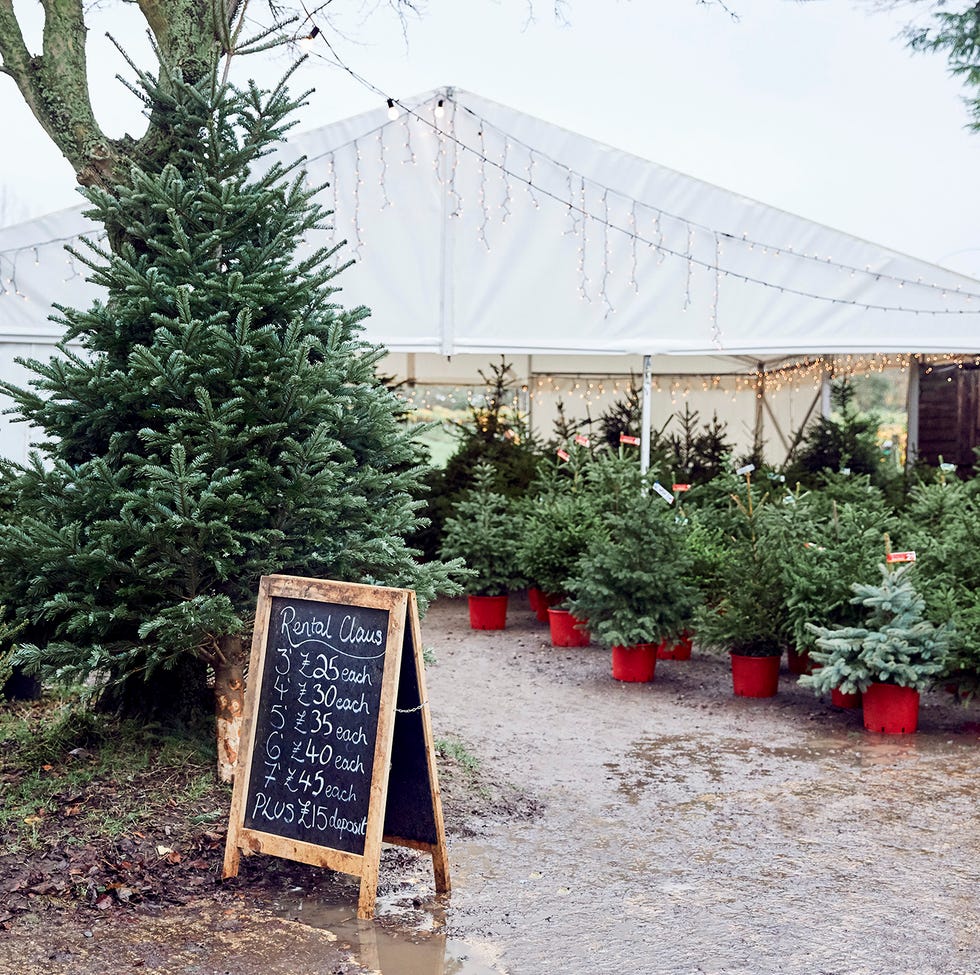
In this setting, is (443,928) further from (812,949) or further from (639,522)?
(639,522)

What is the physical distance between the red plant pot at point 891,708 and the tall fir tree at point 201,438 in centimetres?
305

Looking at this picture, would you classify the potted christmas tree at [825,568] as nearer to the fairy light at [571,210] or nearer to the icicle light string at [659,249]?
the icicle light string at [659,249]

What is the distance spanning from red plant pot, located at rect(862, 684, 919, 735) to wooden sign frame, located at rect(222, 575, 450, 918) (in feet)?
11.3

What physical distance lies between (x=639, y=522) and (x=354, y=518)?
3356 mm

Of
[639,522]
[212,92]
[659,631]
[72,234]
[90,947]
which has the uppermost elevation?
[72,234]

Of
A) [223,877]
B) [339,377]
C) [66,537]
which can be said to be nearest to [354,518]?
[339,377]

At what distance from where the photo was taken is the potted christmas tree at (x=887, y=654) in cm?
636

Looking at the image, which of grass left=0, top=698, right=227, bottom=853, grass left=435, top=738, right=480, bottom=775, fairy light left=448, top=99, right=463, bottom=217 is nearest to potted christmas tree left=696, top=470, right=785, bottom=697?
grass left=435, top=738, right=480, bottom=775

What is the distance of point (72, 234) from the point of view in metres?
10.1

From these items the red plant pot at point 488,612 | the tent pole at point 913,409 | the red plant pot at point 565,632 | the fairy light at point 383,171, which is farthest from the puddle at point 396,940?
the tent pole at point 913,409

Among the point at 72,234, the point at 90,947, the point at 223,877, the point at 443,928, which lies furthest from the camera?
the point at 72,234

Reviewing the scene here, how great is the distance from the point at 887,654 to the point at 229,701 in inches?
147

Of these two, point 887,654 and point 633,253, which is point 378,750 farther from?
point 633,253

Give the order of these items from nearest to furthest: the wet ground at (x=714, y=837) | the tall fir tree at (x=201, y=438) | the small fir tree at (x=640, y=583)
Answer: the wet ground at (x=714, y=837)
the tall fir tree at (x=201, y=438)
the small fir tree at (x=640, y=583)
